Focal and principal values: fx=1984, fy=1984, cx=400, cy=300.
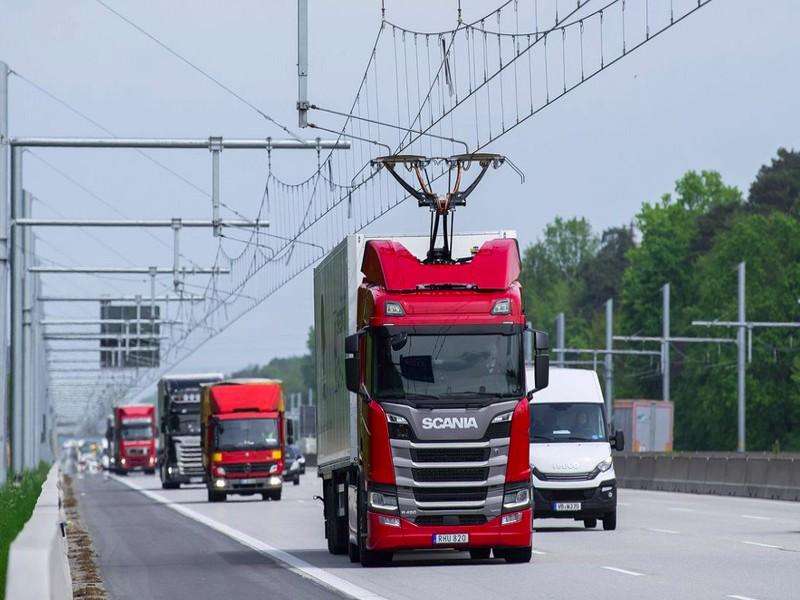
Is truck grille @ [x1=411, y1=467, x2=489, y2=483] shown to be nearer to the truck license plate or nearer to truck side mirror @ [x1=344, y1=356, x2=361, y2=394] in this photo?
the truck license plate

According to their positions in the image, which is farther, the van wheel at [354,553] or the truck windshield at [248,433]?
the truck windshield at [248,433]

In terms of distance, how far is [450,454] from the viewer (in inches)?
825

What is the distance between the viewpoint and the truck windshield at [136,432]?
101625 mm

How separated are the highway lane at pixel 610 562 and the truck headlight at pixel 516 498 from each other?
64 cm

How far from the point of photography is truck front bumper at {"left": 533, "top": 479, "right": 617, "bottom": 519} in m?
29.2

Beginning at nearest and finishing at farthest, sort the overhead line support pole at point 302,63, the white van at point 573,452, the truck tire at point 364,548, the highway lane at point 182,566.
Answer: the highway lane at point 182,566 → the truck tire at point 364,548 → the overhead line support pole at point 302,63 → the white van at point 573,452

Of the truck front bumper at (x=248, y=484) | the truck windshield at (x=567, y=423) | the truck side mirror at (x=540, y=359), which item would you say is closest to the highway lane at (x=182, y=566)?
the truck side mirror at (x=540, y=359)

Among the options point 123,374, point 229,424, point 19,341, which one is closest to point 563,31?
point 229,424

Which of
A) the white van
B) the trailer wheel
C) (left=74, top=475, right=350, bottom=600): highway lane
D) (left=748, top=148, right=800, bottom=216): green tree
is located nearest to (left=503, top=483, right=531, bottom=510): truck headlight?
(left=74, top=475, right=350, bottom=600): highway lane

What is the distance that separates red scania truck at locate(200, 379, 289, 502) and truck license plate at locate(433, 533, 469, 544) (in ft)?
98.4

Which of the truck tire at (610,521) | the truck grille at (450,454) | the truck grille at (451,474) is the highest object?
the truck grille at (450,454)

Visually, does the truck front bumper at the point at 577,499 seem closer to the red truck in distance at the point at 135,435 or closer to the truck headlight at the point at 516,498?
the truck headlight at the point at 516,498

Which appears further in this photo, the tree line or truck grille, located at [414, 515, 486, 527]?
the tree line

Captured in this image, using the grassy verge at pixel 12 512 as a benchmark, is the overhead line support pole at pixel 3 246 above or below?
above
